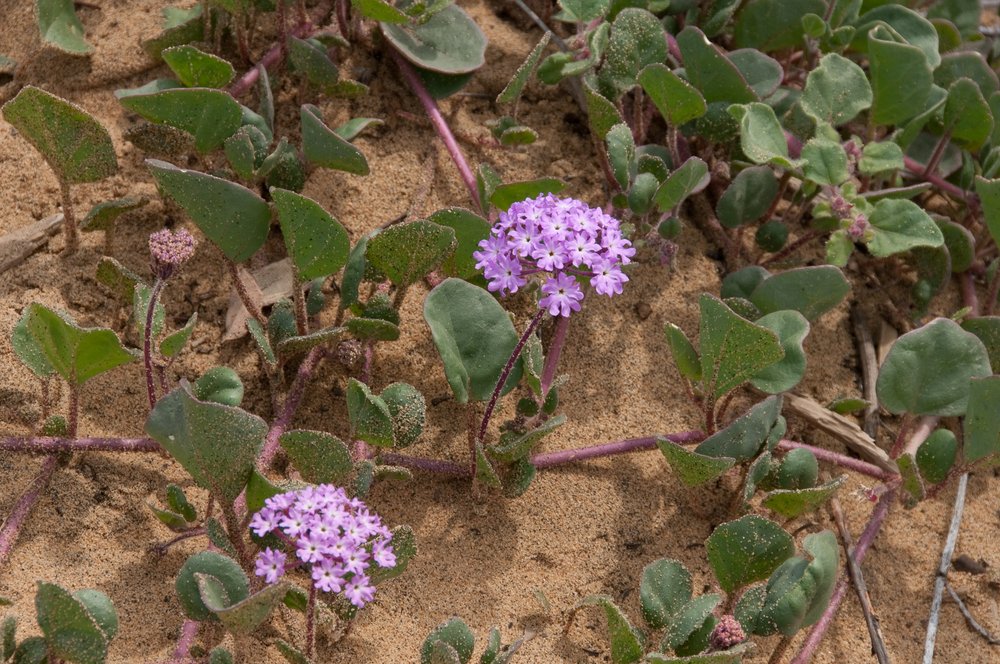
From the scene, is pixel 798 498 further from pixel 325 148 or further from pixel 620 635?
pixel 325 148

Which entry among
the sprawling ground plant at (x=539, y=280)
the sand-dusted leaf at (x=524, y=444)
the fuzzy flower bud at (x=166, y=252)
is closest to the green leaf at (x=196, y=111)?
the sprawling ground plant at (x=539, y=280)

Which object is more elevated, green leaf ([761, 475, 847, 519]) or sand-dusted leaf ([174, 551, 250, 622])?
sand-dusted leaf ([174, 551, 250, 622])

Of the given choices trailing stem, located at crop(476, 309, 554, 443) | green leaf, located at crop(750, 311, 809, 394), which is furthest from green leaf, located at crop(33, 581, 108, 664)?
green leaf, located at crop(750, 311, 809, 394)

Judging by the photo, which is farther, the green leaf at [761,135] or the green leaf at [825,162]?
the green leaf at [825,162]

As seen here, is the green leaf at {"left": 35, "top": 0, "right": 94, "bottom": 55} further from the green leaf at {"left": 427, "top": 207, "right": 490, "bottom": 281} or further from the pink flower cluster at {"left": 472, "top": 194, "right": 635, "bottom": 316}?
the pink flower cluster at {"left": 472, "top": 194, "right": 635, "bottom": 316}

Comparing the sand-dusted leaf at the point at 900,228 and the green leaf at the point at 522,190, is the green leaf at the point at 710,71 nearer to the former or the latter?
the sand-dusted leaf at the point at 900,228

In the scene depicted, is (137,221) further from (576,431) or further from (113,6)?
(576,431)
